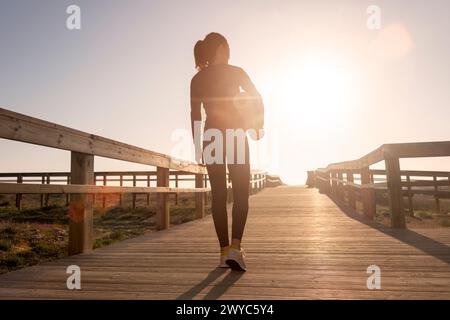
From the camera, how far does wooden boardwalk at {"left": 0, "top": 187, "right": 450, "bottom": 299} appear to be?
241cm

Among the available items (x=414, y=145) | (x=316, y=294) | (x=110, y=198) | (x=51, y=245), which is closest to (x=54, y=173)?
(x=110, y=198)

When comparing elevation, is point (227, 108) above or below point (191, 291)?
above

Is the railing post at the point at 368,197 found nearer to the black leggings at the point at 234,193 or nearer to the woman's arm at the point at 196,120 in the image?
the black leggings at the point at 234,193

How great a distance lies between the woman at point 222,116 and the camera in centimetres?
340

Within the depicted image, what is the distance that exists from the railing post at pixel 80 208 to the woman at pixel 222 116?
4.02 ft

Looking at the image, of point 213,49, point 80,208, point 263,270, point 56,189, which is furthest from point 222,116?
point 80,208

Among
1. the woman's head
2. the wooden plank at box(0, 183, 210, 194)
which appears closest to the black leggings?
the woman's head

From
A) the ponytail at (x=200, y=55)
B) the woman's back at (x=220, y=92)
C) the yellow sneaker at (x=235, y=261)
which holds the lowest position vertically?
the yellow sneaker at (x=235, y=261)

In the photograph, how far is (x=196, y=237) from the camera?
548 centimetres

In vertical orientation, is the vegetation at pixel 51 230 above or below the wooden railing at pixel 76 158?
below

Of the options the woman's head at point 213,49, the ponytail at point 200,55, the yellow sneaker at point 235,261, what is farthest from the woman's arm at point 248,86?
the yellow sneaker at point 235,261

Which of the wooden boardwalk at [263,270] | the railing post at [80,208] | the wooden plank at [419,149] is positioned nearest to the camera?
the wooden boardwalk at [263,270]
